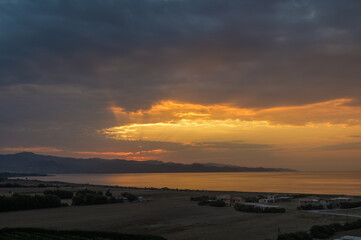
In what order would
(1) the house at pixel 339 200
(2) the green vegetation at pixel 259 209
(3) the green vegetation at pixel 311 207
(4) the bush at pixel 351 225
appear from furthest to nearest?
(1) the house at pixel 339 200
(3) the green vegetation at pixel 311 207
(2) the green vegetation at pixel 259 209
(4) the bush at pixel 351 225

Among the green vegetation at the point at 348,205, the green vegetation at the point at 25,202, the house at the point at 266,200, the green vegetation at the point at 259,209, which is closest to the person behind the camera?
the green vegetation at the point at 259,209

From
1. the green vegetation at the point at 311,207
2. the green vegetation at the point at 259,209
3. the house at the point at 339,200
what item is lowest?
the green vegetation at the point at 259,209

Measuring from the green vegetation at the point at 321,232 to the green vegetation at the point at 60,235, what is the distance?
8347 mm

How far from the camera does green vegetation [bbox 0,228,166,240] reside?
22.1 m

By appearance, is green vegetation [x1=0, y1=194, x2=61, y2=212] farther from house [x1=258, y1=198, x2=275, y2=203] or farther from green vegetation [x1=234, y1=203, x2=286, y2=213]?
house [x1=258, y1=198, x2=275, y2=203]

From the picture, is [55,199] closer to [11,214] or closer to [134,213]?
Result: [11,214]

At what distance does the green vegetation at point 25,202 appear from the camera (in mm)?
40156

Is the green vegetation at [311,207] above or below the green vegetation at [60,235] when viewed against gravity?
above

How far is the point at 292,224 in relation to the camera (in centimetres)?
2767

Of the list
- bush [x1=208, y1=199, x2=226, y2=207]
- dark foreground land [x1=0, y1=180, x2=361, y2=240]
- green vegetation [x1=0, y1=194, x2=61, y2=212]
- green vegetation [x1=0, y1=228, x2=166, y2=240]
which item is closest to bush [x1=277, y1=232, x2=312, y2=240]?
dark foreground land [x1=0, y1=180, x2=361, y2=240]

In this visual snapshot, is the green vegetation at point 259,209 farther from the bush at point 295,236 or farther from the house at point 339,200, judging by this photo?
the bush at point 295,236

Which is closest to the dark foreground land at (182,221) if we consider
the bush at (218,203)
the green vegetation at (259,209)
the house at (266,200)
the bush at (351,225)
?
the bush at (351,225)

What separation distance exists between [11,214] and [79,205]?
1016 centimetres

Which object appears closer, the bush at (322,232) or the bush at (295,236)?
the bush at (295,236)
